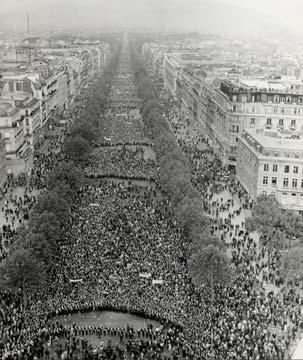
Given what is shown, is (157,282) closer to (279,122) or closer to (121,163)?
(121,163)

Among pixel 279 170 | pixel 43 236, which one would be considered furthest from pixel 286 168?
pixel 43 236

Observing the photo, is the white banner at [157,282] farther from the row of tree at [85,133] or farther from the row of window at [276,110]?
the row of window at [276,110]

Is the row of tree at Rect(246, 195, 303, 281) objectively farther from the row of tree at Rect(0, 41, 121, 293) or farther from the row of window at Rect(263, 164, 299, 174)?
the row of tree at Rect(0, 41, 121, 293)

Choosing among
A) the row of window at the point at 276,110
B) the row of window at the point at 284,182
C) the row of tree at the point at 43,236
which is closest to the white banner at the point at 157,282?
the row of tree at the point at 43,236

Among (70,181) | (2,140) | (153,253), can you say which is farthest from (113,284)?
(2,140)

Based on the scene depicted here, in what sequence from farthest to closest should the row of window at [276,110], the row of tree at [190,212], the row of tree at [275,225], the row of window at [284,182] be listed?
the row of window at [276,110], the row of window at [284,182], the row of tree at [275,225], the row of tree at [190,212]

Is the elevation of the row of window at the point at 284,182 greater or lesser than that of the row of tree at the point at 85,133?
greater

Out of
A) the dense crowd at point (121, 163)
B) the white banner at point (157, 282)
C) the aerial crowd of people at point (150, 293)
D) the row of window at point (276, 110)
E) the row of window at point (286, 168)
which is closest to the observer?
the aerial crowd of people at point (150, 293)

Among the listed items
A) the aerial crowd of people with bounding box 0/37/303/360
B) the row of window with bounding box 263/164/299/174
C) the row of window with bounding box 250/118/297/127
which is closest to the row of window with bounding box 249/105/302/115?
the row of window with bounding box 250/118/297/127
